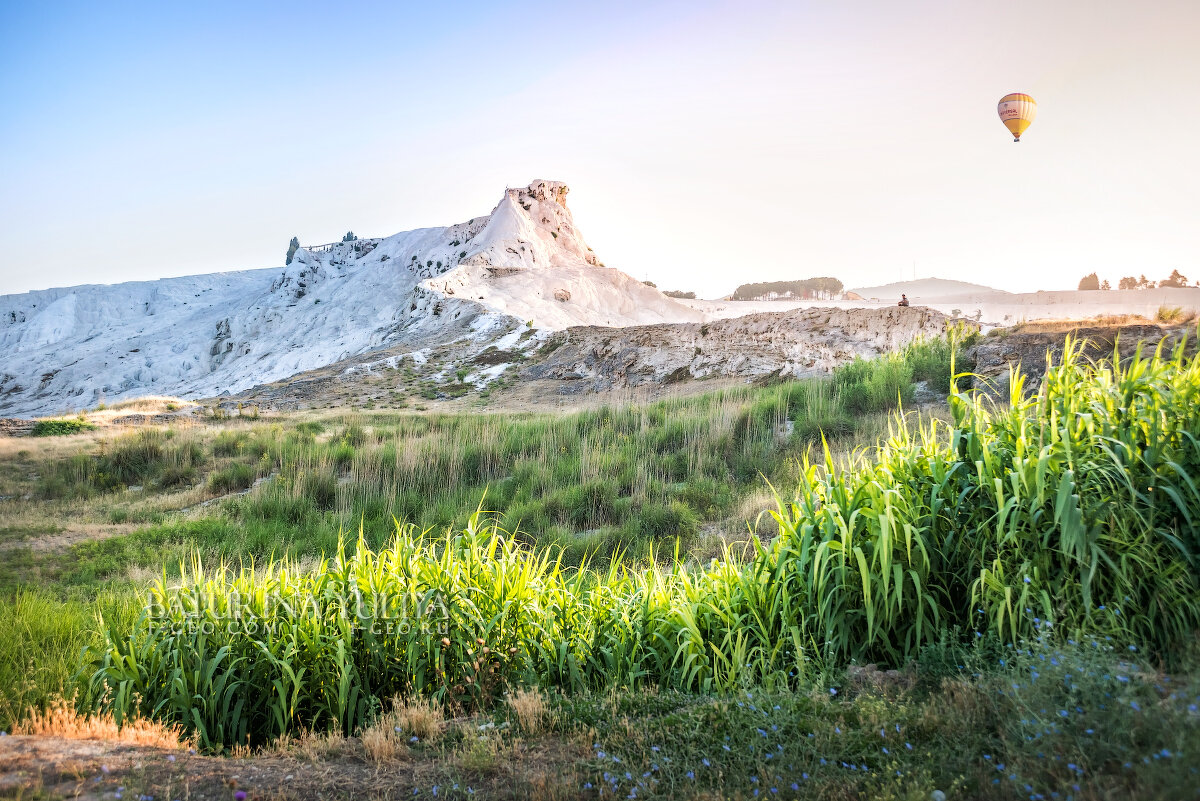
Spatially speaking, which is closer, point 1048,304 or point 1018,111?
point 1018,111

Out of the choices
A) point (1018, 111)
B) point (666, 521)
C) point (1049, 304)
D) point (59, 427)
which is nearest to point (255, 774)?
point (666, 521)

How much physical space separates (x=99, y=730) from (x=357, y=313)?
131 feet

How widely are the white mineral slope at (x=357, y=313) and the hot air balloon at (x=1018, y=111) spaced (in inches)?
754

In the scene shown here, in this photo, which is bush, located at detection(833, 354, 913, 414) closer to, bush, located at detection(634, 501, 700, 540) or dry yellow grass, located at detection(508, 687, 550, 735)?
bush, located at detection(634, 501, 700, 540)

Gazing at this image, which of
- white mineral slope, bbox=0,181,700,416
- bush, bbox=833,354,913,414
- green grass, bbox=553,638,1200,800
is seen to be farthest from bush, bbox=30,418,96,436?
green grass, bbox=553,638,1200,800

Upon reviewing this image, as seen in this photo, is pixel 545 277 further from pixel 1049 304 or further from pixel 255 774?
pixel 255 774

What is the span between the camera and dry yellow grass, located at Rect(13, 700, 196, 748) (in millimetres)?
2574

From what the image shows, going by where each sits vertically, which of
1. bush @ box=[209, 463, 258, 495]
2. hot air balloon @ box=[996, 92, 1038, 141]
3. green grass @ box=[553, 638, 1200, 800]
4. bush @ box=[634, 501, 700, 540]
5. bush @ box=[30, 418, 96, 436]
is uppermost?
hot air balloon @ box=[996, 92, 1038, 141]

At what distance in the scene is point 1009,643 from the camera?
2.70m

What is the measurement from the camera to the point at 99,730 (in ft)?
8.53

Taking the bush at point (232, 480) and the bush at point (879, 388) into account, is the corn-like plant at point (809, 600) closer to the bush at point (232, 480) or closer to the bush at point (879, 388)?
the bush at point (232, 480)

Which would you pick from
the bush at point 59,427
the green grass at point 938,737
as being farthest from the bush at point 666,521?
the bush at point 59,427

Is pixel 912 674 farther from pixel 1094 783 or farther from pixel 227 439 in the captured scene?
pixel 227 439

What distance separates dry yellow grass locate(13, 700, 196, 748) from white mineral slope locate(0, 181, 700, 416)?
2579cm
